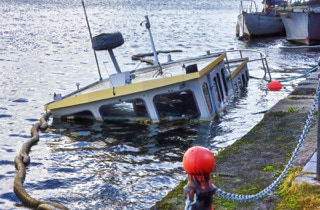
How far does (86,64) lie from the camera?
1190 inches

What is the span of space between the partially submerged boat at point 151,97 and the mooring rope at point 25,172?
0.69 metres

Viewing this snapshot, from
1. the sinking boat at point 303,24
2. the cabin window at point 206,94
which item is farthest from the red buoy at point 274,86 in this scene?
the sinking boat at point 303,24

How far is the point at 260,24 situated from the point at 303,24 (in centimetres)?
866

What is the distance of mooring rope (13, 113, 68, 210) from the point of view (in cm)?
916

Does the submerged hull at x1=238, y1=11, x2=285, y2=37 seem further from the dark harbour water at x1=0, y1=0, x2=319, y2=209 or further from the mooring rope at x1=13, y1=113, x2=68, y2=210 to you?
the mooring rope at x1=13, y1=113, x2=68, y2=210

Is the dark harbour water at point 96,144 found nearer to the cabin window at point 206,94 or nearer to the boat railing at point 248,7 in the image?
the cabin window at point 206,94

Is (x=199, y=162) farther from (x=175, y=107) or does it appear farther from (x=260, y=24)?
(x=260, y=24)

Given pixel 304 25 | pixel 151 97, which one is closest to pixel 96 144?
pixel 151 97

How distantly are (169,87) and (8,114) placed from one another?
22.5 feet

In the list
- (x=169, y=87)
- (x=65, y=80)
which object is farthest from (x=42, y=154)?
(x=65, y=80)

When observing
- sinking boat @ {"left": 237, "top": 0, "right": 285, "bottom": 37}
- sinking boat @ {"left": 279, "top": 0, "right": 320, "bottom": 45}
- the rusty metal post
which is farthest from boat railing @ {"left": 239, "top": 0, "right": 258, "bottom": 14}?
the rusty metal post

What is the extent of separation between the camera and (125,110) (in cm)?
1492

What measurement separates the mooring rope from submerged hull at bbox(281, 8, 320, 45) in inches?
906

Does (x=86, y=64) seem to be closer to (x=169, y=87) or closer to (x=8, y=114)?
(x=8, y=114)
